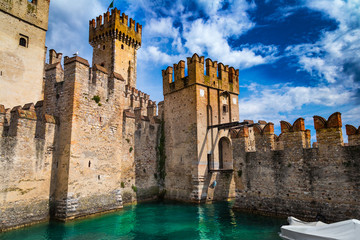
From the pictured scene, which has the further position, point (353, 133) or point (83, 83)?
point (83, 83)

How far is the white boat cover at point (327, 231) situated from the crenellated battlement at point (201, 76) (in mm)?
12010

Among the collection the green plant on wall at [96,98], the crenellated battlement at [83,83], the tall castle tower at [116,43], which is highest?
the tall castle tower at [116,43]

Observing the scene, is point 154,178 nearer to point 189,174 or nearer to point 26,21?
point 189,174

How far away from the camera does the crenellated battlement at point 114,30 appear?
105ft

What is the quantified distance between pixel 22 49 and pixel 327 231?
20288mm

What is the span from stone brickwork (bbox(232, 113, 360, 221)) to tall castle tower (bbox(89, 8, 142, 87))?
22.3m

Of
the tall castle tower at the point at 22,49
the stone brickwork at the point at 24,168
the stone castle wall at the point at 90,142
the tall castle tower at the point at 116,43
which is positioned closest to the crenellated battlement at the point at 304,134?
the stone castle wall at the point at 90,142

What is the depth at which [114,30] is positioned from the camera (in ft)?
104

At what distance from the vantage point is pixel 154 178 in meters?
19.2

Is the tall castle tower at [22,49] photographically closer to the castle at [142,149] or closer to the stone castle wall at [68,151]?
the castle at [142,149]

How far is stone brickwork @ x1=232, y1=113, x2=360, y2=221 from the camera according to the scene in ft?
33.6

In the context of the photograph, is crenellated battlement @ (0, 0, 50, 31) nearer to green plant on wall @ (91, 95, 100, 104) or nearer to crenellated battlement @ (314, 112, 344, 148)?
green plant on wall @ (91, 95, 100, 104)

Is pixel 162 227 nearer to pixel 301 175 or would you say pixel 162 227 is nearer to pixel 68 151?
pixel 68 151

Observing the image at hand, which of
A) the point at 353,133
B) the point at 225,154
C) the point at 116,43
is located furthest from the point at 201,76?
the point at 116,43
